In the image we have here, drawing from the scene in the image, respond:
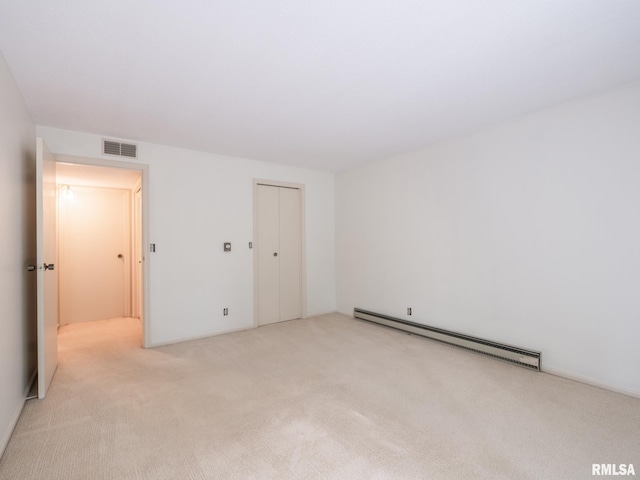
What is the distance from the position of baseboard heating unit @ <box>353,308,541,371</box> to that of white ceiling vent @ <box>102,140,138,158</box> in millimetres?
3682

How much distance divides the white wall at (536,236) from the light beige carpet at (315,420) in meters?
0.42

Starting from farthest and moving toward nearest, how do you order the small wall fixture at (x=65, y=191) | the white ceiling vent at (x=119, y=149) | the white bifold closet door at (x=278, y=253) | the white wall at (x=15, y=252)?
the small wall fixture at (x=65, y=191), the white bifold closet door at (x=278, y=253), the white ceiling vent at (x=119, y=149), the white wall at (x=15, y=252)

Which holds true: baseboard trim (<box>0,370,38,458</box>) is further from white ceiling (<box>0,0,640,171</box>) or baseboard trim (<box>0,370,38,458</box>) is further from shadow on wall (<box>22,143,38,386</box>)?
white ceiling (<box>0,0,640,171</box>)

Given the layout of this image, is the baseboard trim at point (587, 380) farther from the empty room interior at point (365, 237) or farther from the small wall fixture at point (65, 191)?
the small wall fixture at point (65, 191)

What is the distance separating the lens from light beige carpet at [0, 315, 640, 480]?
5.55ft

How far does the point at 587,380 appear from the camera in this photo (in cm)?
263

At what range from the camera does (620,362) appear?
2.48 m

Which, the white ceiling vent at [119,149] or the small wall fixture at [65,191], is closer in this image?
the white ceiling vent at [119,149]

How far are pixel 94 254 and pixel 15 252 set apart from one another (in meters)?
3.20

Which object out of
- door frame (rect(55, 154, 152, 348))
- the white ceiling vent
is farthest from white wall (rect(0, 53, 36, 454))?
door frame (rect(55, 154, 152, 348))

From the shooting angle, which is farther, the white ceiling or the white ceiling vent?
the white ceiling vent

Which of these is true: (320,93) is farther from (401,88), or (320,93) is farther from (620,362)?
(620,362)

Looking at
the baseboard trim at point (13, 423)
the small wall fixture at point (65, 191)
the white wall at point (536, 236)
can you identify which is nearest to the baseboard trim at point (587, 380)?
the white wall at point (536, 236)

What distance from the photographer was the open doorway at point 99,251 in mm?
4824
